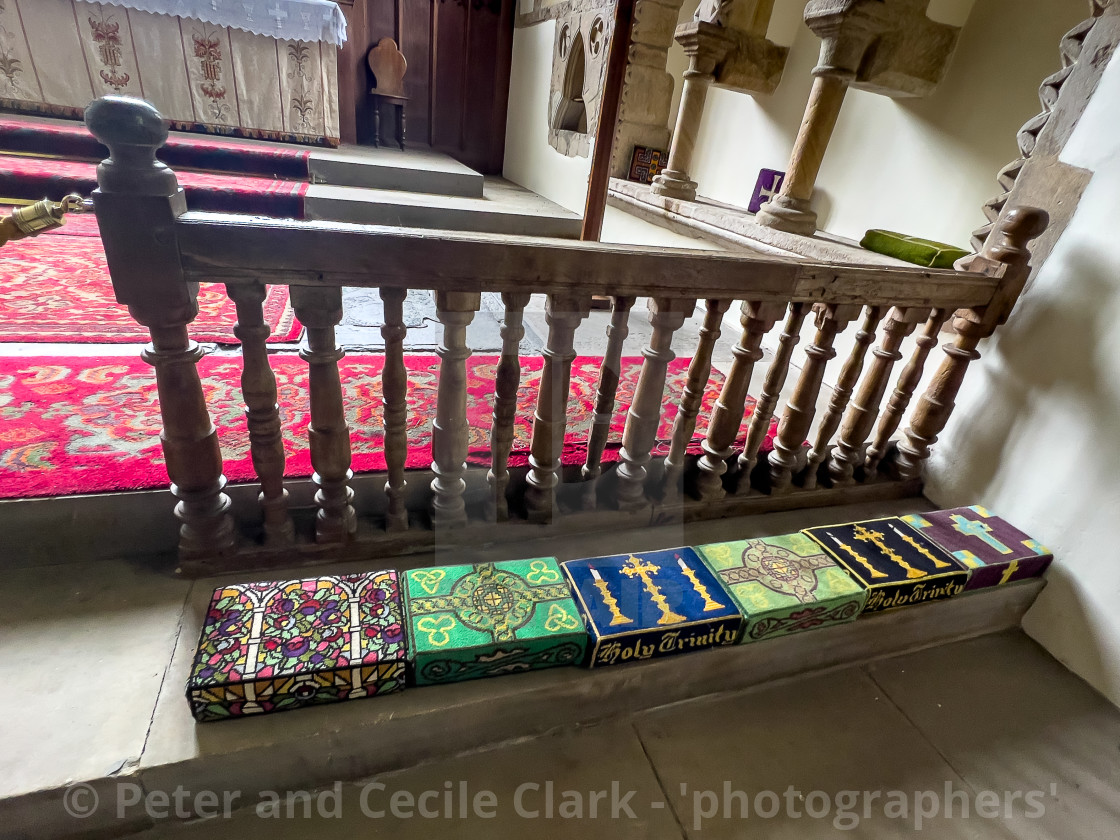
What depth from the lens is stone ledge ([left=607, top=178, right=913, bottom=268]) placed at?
84.0 inches

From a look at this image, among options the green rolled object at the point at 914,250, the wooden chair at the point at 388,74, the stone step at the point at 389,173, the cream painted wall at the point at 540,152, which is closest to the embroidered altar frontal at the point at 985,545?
the green rolled object at the point at 914,250

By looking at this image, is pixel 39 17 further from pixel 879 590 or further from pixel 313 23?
pixel 879 590

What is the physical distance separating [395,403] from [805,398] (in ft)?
3.78

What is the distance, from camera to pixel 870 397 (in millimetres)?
1767

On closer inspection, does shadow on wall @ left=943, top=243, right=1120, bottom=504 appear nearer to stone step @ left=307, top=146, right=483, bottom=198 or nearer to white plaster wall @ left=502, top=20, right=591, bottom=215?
white plaster wall @ left=502, top=20, right=591, bottom=215

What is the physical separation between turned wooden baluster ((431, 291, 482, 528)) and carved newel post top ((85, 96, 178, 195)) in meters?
0.48

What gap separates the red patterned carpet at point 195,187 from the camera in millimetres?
3076

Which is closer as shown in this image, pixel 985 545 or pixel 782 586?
pixel 782 586

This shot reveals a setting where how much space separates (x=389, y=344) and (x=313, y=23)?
167 inches

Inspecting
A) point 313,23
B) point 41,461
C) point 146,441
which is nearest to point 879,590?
point 146,441

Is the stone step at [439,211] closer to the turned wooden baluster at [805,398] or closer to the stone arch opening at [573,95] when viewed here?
the stone arch opening at [573,95]

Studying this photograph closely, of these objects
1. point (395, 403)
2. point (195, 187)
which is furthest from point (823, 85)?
point (195, 187)

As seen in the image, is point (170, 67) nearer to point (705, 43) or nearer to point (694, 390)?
point (705, 43)

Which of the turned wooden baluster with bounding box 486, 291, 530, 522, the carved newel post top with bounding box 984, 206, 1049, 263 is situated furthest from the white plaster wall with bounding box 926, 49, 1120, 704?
the turned wooden baluster with bounding box 486, 291, 530, 522
